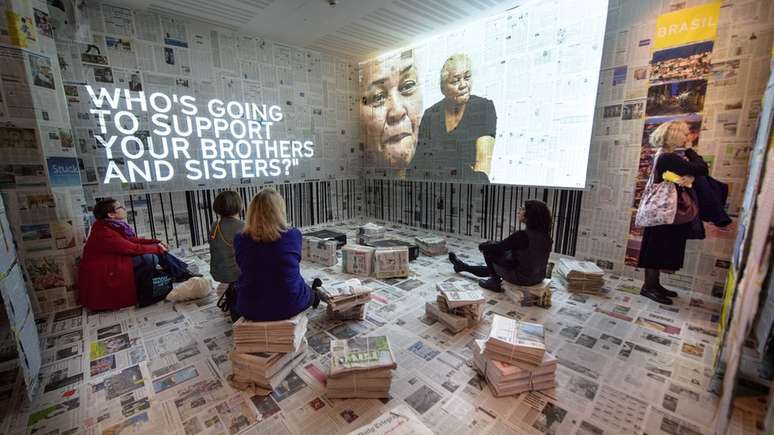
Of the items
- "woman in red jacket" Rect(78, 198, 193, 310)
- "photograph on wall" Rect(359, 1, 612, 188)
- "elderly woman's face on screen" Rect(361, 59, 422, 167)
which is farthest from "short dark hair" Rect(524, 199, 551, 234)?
"woman in red jacket" Rect(78, 198, 193, 310)

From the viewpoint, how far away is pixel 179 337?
217 centimetres

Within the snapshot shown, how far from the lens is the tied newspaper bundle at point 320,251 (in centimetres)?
357

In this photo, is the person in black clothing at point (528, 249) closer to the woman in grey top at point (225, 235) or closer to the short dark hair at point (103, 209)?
the woman in grey top at point (225, 235)

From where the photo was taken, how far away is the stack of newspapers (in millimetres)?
1659

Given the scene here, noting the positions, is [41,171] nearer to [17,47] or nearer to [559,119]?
[17,47]

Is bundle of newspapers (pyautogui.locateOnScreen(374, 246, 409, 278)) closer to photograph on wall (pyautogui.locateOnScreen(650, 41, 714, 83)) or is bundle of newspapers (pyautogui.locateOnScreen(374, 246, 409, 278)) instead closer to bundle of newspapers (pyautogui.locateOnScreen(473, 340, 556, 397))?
bundle of newspapers (pyautogui.locateOnScreen(473, 340, 556, 397))

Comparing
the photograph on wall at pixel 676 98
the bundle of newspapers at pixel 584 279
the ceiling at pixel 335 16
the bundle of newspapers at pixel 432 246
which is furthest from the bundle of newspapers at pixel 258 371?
the photograph on wall at pixel 676 98

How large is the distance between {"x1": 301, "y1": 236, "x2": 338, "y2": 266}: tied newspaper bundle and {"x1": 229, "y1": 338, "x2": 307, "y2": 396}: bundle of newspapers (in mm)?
1844

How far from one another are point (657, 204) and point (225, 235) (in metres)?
3.58

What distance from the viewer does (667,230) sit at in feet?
8.56

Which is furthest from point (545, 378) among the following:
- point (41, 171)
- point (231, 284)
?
point (41, 171)

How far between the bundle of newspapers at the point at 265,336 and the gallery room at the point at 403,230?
16 mm

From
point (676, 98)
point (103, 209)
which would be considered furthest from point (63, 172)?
point (676, 98)

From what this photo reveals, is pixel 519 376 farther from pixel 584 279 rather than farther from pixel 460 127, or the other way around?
pixel 460 127
